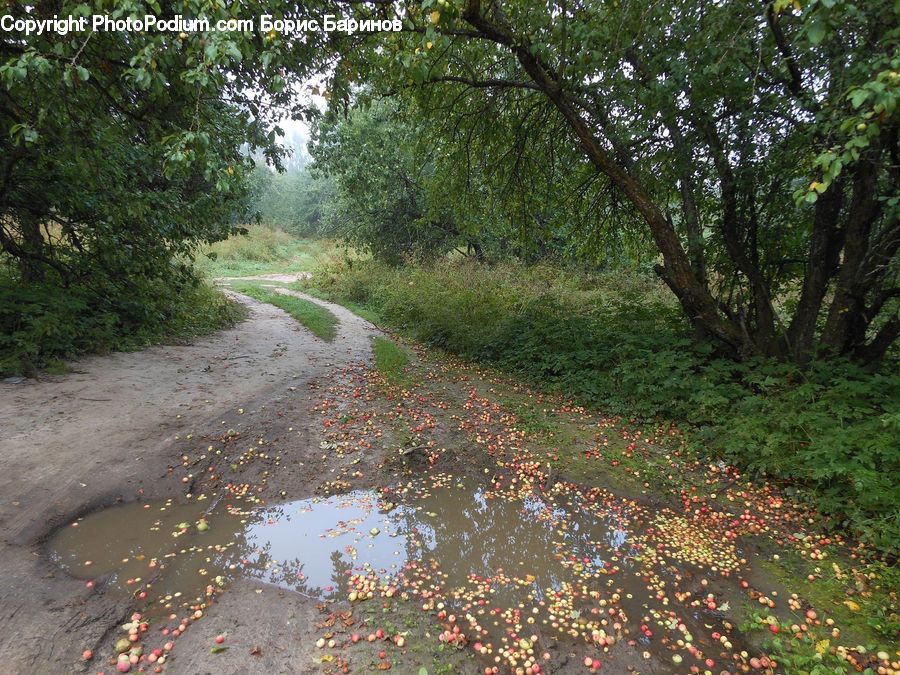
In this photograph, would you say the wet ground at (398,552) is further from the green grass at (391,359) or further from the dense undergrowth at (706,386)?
the green grass at (391,359)

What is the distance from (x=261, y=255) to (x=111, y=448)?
26.0 metres

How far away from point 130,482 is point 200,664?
8.06ft

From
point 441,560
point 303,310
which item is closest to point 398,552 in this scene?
point 441,560

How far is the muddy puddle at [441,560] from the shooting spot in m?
3.00

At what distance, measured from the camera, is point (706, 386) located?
5824 mm

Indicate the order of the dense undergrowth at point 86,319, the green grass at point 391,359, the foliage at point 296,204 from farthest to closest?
the foliage at point 296,204
the green grass at point 391,359
the dense undergrowth at point 86,319

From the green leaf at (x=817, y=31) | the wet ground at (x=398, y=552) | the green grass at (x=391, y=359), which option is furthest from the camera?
the green grass at (x=391, y=359)

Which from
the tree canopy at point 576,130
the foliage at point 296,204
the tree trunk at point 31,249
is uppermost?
the foliage at point 296,204

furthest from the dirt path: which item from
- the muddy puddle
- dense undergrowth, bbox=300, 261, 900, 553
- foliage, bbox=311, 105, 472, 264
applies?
foliage, bbox=311, 105, 472, 264

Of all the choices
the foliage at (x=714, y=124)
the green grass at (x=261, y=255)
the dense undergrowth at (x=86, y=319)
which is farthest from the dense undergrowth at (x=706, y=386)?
the green grass at (x=261, y=255)

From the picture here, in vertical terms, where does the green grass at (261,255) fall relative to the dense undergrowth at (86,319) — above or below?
above

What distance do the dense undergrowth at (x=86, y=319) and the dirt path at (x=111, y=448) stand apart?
1.26ft

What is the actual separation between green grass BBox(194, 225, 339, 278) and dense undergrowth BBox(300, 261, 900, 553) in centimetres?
1509

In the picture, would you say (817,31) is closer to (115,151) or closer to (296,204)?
(115,151)
